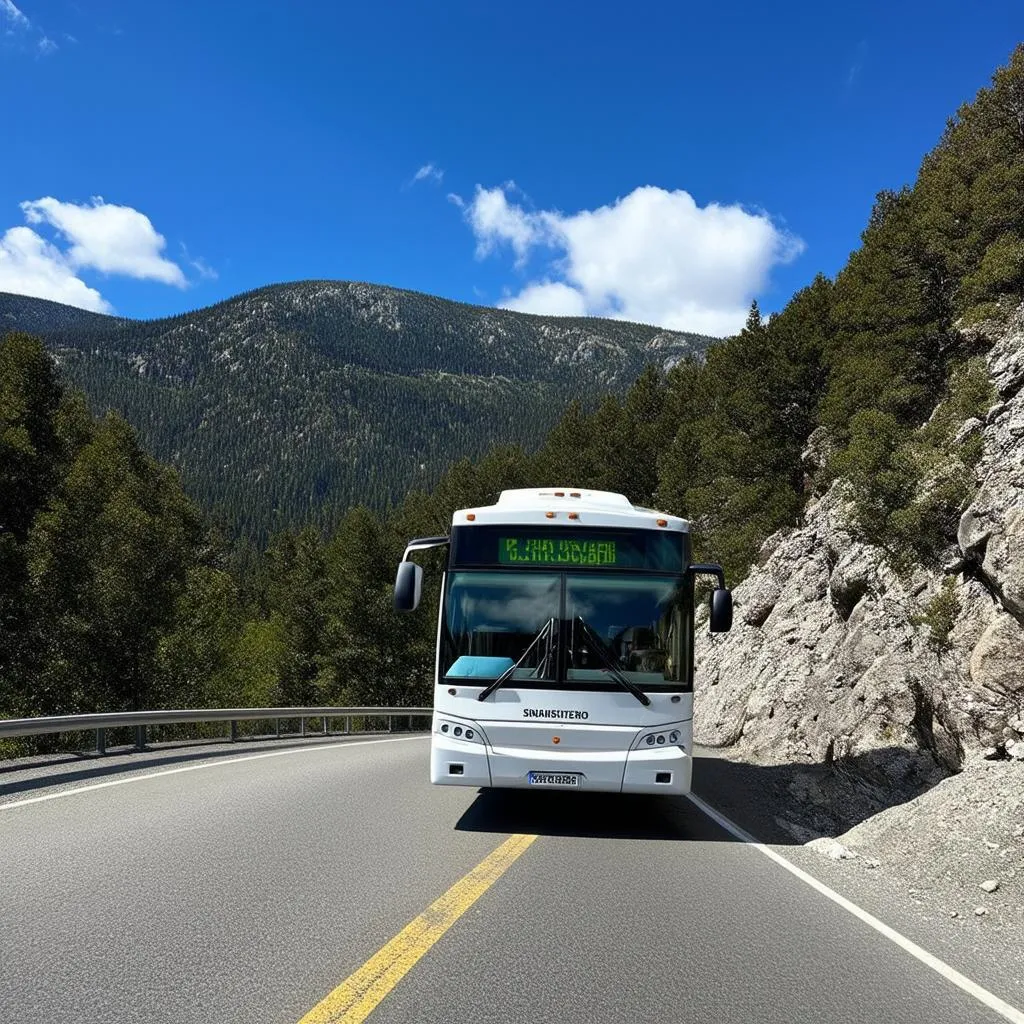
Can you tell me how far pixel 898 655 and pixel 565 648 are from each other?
9525 millimetres

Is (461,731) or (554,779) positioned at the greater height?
(461,731)

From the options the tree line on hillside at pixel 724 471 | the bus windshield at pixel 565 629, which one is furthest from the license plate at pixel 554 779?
the tree line on hillside at pixel 724 471

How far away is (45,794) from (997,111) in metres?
34.6

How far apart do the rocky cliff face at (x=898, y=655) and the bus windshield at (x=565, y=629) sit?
15.9ft

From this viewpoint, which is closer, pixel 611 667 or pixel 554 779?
pixel 554 779

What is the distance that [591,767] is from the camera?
8.30 meters

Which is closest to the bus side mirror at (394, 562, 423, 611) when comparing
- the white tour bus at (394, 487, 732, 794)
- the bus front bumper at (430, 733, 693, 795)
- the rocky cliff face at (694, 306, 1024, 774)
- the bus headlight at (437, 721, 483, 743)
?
the white tour bus at (394, 487, 732, 794)

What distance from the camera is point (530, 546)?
9164 mm

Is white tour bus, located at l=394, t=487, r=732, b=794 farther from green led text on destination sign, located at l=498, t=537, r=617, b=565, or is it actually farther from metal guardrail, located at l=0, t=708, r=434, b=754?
metal guardrail, located at l=0, t=708, r=434, b=754

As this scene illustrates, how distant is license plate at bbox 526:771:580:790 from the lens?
8.34 m

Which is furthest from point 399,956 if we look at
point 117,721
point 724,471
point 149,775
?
point 724,471

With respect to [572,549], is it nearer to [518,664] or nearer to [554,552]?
[554,552]

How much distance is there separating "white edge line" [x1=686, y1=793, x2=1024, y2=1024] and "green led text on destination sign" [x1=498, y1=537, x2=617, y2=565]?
337cm

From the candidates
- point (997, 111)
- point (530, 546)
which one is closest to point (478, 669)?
point (530, 546)
